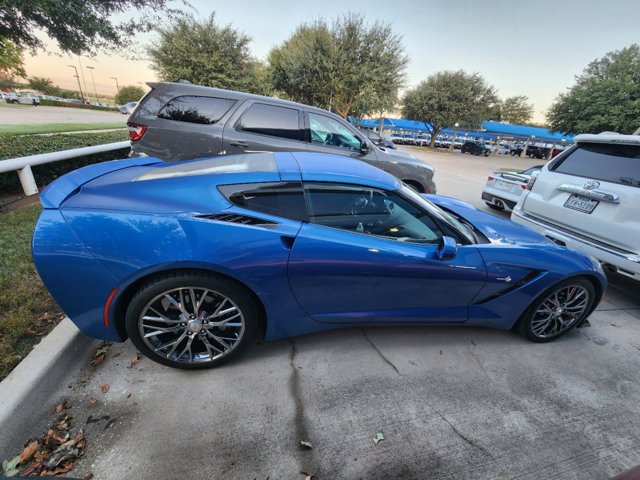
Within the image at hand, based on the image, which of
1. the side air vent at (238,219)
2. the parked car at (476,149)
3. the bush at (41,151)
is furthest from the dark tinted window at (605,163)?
the parked car at (476,149)

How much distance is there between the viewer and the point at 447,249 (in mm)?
2115

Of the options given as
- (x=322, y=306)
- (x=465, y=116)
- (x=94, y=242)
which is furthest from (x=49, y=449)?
(x=465, y=116)

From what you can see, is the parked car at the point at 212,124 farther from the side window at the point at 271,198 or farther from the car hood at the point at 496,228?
the side window at the point at 271,198

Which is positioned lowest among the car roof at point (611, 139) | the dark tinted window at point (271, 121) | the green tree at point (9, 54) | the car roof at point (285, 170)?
the car roof at point (285, 170)

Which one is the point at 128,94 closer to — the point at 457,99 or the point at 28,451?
the point at 457,99

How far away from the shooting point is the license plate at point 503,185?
635 centimetres

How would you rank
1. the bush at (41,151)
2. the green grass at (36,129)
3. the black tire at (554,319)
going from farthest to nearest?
the green grass at (36,129)
the bush at (41,151)
the black tire at (554,319)

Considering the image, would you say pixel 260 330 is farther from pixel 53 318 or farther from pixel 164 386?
pixel 53 318

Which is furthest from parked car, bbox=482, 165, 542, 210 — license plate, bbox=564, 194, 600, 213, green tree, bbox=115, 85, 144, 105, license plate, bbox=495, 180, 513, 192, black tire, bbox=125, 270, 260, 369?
green tree, bbox=115, 85, 144, 105

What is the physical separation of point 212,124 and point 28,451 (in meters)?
4.05

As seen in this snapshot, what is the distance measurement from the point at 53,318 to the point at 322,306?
209 cm

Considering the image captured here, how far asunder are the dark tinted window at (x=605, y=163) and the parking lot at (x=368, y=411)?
1.98 metres

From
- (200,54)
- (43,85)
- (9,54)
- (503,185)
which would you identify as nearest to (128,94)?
(43,85)

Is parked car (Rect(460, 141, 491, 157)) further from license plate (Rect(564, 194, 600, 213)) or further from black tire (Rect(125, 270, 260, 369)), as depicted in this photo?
black tire (Rect(125, 270, 260, 369))
